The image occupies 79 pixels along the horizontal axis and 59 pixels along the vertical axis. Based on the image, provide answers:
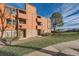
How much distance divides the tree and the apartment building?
0.08 m

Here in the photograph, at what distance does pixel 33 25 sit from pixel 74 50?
29.3 inches

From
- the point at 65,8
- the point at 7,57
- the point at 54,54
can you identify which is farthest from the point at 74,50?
the point at 7,57

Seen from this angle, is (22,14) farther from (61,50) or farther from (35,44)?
(61,50)

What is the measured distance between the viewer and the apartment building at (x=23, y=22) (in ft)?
15.9

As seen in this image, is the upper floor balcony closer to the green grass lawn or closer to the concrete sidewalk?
the green grass lawn

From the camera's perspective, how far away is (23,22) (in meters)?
4.90

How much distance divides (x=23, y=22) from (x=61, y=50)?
72 cm

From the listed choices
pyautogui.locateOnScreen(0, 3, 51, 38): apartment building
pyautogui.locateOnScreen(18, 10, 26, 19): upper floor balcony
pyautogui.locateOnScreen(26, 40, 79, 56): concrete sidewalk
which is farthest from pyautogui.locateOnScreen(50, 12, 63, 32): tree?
pyautogui.locateOnScreen(18, 10, 26, 19): upper floor balcony

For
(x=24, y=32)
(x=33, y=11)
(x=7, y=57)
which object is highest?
(x=33, y=11)

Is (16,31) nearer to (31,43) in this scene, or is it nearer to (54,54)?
(31,43)

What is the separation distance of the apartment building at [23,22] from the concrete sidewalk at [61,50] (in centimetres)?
30

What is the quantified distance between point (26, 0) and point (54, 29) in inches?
24.9

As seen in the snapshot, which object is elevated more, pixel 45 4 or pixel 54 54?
pixel 45 4

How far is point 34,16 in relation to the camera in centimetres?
495
